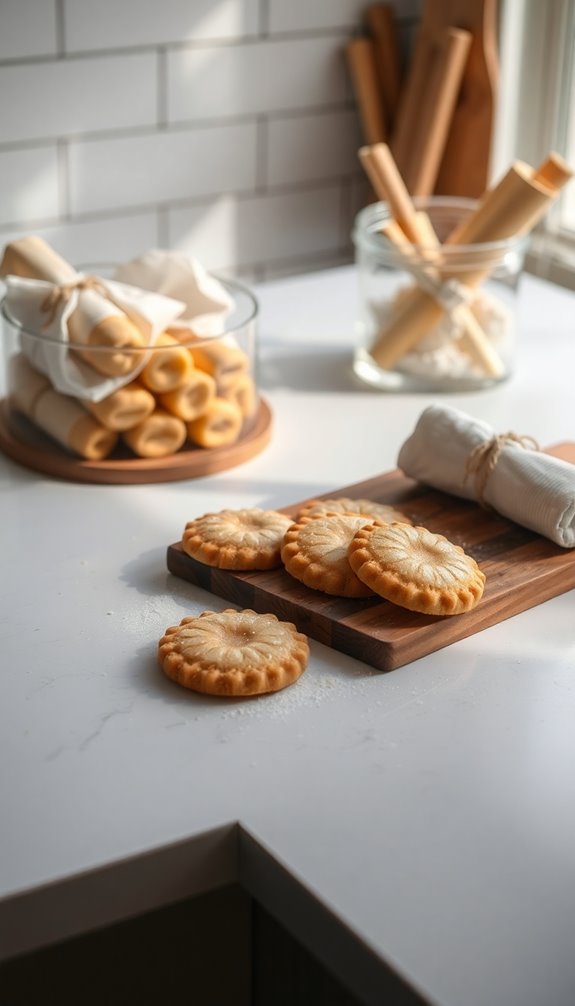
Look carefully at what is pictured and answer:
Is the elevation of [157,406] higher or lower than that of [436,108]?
lower

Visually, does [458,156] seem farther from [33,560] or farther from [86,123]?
[33,560]

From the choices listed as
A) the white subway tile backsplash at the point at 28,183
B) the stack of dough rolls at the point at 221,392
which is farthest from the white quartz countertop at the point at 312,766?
the white subway tile backsplash at the point at 28,183

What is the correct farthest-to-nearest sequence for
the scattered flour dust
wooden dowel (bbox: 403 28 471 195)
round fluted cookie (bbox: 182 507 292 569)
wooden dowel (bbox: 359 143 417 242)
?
wooden dowel (bbox: 403 28 471 195) < wooden dowel (bbox: 359 143 417 242) < round fluted cookie (bbox: 182 507 292 569) < the scattered flour dust

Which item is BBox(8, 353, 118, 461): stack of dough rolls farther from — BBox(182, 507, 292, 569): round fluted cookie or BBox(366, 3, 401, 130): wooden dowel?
BBox(366, 3, 401, 130): wooden dowel

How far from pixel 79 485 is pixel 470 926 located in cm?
62

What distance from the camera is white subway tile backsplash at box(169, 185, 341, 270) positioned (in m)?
1.87

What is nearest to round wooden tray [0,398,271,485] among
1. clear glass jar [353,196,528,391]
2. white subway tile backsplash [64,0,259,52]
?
clear glass jar [353,196,528,391]

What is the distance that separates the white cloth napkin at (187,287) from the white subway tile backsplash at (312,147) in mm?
733

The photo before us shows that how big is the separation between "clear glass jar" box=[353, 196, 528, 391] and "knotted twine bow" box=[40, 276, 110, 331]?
0.33 meters

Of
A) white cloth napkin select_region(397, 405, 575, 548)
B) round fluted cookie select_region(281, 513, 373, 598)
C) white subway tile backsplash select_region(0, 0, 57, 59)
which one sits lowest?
round fluted cookie select_region(281, 513, 373, 598)

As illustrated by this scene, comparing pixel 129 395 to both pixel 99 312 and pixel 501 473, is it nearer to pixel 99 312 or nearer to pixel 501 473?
pixel 99 312

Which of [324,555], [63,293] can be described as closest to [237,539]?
[324,555]

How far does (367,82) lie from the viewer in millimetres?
1842

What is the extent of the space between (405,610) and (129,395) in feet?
1.19
